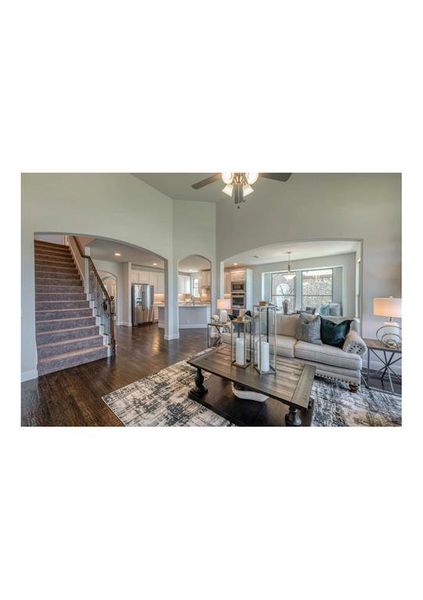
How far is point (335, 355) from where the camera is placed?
2.60m

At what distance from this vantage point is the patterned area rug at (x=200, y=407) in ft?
5.94

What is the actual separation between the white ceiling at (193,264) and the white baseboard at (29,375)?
14.8 ft

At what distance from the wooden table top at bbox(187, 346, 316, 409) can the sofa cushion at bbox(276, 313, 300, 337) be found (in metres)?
1.45

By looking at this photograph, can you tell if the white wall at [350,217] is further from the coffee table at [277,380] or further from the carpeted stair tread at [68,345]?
the carpeted stair tread at [68,345]

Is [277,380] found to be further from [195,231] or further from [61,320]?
→ [195,231]

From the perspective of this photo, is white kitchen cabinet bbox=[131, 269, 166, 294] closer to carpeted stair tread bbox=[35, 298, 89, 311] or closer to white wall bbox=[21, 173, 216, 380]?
white wall bbox=[21, 173, 216, 380]

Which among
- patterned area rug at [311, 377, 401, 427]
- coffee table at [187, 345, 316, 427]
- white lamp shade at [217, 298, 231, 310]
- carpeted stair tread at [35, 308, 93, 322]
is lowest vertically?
patterned area rug at [311, 377, 401, 427]

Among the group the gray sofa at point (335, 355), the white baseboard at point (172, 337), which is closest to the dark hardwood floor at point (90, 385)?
the white baseboard at point (172, 337)

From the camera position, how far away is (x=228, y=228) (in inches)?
205

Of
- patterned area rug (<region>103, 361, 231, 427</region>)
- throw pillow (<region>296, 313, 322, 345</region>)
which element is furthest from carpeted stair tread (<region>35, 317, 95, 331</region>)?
throw pillow (<region>296, 313, 322, 345</region>)

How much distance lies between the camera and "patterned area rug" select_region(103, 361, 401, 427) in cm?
181
